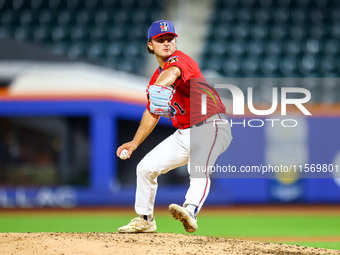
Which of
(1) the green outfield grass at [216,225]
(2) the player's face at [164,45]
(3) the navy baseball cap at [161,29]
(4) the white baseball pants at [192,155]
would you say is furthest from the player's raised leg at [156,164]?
(1) the green outfield grass at [216,225]

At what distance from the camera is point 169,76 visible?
3.66 metres

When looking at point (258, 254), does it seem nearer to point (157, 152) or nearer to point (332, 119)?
point (157, 152)

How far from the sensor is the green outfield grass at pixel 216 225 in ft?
22.9

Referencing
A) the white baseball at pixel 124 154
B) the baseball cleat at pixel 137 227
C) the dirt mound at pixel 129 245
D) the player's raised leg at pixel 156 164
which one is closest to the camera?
the dirt mound at pixel 129 245

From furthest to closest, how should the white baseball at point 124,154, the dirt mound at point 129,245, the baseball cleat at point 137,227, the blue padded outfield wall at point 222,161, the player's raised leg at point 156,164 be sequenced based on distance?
the blue padded outfield wall at point 222,161
the baseball cleat at point 137,227
the player's raised leg at point 156,164
the white baseball at point 124,154
the dirt mound at point 129,245

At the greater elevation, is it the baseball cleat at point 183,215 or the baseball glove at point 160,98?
the baseball glove at point 160,98

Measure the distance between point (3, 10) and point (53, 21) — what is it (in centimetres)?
129

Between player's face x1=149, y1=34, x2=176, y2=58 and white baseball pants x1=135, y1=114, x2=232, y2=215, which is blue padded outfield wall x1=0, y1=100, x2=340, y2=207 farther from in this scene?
player's face x1=149, y1=34, x2=176, y2=58

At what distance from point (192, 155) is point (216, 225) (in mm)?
4164

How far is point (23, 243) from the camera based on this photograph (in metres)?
3.72

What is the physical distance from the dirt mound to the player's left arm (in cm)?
106

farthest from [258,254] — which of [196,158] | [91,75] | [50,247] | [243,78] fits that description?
[243,78]

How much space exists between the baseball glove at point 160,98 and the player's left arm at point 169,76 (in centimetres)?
3

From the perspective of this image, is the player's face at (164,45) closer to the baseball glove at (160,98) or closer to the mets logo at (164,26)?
the mets logo at (164,26)
